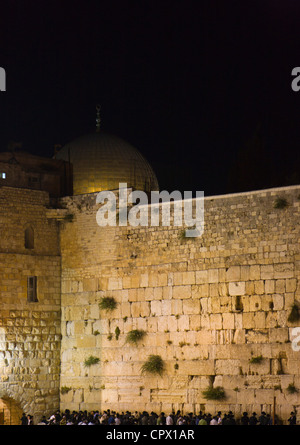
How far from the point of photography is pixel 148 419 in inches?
955

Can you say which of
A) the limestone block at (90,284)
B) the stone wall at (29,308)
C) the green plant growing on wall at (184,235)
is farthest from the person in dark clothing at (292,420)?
the stone wall at (29,308)

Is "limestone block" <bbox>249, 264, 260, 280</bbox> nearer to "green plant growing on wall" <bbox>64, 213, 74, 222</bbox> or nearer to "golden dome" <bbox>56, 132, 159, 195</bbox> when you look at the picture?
"green plant growing on wall" <bbox>64, 213, 74, 222</bbox>

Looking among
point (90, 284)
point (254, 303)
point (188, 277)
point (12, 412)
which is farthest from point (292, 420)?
point (12, 412)

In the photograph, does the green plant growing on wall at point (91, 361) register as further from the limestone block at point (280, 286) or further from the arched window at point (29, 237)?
the limestone block at point (280, 286)

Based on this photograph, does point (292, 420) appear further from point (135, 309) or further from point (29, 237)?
point (29, 237)

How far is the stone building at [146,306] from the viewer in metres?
23.7

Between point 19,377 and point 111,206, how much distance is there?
540cm

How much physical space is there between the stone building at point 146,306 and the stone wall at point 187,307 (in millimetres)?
29

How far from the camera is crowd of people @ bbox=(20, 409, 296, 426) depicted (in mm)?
23016

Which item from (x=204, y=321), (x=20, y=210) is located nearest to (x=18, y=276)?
(x=20, y=210)

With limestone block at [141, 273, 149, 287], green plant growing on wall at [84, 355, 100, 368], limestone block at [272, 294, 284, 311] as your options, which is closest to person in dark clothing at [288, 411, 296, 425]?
limestone block at [272, 294, 284, 311]

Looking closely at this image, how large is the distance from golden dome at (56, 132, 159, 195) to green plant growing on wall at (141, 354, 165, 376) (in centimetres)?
626

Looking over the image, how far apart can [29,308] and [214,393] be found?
594cm
